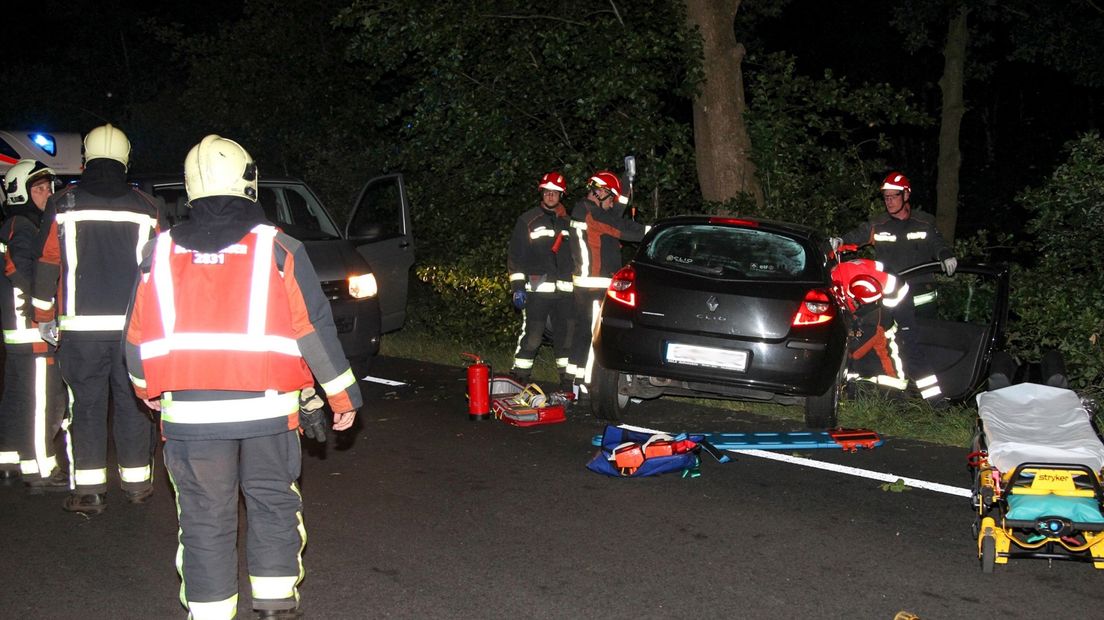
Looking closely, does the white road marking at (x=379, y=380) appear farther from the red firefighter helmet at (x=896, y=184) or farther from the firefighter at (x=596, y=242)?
the red firefighter helmet at (x=896, y=184)

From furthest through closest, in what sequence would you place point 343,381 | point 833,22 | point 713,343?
1. point 833,22
2. point 713,343
3. point 343,381

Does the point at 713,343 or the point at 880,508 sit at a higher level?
the point at 713,343

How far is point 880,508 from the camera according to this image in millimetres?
6301

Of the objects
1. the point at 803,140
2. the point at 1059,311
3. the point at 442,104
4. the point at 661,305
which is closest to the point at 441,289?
the point at 442,104

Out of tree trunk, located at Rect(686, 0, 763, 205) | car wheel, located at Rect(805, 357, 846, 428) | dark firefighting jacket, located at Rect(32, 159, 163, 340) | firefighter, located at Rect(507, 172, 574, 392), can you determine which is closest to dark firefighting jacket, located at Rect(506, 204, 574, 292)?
firefighter, located at Rect(507, 172, 574, 392)

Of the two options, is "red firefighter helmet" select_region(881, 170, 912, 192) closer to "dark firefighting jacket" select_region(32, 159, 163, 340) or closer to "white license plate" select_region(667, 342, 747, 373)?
"white license plate" select_region(667, 342, 747, 373)

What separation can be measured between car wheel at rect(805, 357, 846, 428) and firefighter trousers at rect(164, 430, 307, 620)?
4.36 m

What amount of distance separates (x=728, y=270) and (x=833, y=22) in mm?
26611

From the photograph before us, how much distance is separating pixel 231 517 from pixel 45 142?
26.0 feet

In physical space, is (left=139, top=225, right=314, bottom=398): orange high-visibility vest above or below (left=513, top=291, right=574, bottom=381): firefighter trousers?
above

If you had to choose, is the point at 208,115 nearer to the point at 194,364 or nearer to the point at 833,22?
the point at 194,364

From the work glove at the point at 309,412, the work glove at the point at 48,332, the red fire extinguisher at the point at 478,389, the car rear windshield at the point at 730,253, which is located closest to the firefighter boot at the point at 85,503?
the work glove at the point at 48,332

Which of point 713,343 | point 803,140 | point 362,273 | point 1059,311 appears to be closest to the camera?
point 713,343

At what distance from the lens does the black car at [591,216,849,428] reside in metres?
7.41
